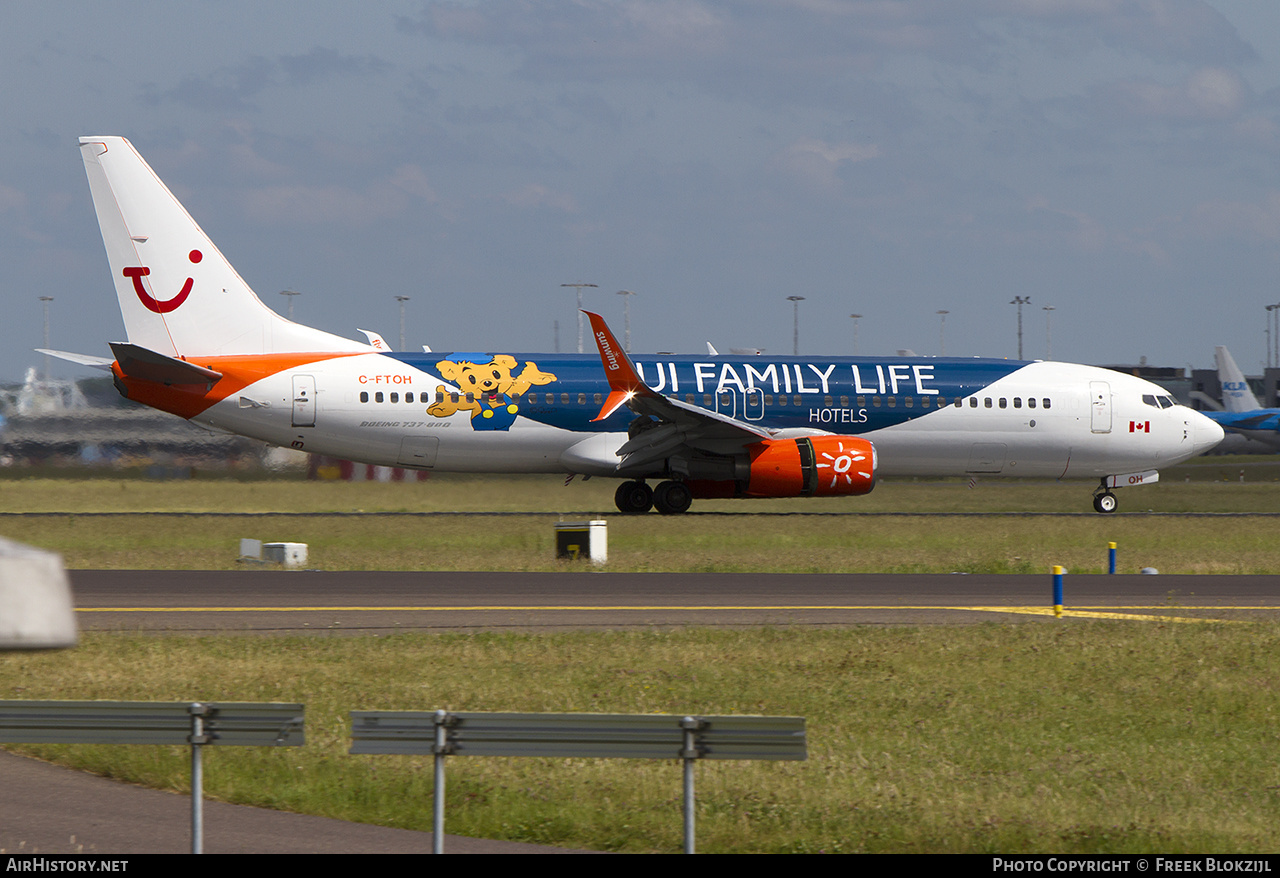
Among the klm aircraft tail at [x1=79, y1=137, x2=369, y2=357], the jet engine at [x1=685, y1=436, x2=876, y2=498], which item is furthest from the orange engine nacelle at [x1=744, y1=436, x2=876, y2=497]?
the klm aircraft tail at [x1=79, y1=137, x2=369, y2=357]

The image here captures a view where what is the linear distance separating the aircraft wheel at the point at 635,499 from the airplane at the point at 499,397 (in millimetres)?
36

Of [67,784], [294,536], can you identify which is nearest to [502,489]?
[294,536]

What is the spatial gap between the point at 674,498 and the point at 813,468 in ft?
12.7

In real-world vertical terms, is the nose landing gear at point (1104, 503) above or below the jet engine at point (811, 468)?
below

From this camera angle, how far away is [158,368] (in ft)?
106

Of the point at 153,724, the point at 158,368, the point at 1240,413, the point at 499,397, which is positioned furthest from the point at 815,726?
the point at 1240,413

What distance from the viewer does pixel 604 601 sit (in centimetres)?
1989

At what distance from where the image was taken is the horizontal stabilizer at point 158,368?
104 feet

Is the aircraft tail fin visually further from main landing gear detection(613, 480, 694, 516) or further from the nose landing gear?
main landing gear detection(613, 480, 694, 516)

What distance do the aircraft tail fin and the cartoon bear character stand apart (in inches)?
2315

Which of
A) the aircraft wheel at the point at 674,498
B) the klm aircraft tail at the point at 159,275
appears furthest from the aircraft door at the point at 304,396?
the aircraft wheel at the point at 674,498

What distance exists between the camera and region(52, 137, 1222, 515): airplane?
3297 centimetres

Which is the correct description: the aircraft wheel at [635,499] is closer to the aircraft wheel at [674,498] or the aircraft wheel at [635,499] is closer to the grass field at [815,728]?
the aircraft wheel at [674,498]

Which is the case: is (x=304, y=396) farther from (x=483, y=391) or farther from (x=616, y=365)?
(x=616, y=365)
